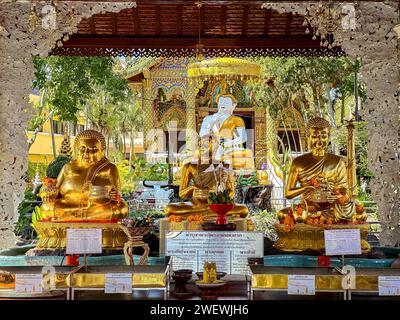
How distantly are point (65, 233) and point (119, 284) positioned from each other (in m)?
2.21

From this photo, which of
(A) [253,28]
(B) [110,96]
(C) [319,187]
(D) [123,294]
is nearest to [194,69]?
(B) [110,96]

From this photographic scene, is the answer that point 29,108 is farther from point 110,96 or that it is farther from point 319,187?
point 110,96

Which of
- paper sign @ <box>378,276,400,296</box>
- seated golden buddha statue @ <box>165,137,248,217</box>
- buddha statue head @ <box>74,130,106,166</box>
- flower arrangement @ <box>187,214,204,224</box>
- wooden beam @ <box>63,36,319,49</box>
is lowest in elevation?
paper sign @ <box>378,276,400,296</box>

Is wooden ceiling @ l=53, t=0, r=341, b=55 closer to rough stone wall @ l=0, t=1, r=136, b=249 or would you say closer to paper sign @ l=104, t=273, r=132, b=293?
rough stone wall @ l=0, t=1, r=136, b=249

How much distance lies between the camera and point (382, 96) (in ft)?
20.6

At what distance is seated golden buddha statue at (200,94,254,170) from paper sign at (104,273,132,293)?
30.2 feet

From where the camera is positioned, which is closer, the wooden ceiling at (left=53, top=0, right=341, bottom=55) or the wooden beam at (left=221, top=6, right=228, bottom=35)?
the wooden beam at (left=221, top=6, right=228, bottom=35)

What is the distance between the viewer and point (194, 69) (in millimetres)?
11531

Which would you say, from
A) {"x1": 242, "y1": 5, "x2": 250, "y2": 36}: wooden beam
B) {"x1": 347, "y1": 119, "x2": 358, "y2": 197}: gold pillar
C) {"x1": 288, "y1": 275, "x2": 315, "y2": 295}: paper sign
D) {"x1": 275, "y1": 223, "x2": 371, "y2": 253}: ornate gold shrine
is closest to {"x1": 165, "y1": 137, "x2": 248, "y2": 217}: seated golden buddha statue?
{"x1": 275, "y1": 223, "x2": 371, "y2": 253}: ornate gold shrine

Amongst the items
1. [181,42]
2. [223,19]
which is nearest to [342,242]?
[223,19]

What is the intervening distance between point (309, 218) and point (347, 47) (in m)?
1.64

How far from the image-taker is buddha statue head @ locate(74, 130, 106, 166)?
Result: 700 cm

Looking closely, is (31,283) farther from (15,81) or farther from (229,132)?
(229,132)

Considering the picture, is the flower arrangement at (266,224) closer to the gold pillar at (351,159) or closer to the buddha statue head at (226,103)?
the gold pillar at (351,159)
